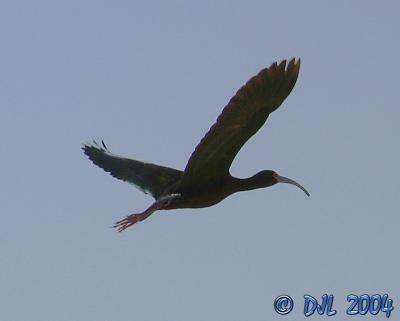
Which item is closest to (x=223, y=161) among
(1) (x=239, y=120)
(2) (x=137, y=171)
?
(1) (x=239, y=120)

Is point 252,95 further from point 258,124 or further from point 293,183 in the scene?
point 293,183

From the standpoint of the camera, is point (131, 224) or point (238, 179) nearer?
point (131, 224)

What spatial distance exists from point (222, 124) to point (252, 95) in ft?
2.30

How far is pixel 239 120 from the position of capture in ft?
86.1

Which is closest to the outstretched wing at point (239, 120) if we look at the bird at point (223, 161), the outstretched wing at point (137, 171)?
the bird at point (223, 161)

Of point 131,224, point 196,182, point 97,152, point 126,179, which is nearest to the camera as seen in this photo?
point 131,224

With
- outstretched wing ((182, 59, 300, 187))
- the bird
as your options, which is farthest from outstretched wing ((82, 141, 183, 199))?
outstretched wing ((182, 59, 300, 187))

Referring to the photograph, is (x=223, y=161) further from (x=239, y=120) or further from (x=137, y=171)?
(x=137, y=171)

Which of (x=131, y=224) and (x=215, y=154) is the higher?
(x=215, y=154)

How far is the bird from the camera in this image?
25.9m

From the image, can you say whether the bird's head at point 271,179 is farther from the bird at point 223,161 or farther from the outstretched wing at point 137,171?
the outstretched wing at point 137,171

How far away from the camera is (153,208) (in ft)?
86.2

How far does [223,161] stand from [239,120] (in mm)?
1055

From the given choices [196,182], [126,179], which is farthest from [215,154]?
[126,179]
